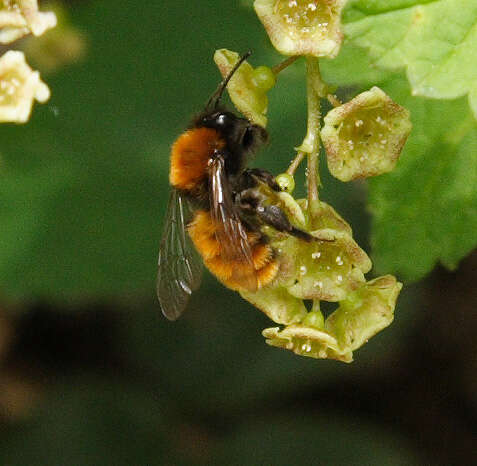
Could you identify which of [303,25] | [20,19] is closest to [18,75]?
[20,19]

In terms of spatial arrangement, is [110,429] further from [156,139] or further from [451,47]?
[451,47]

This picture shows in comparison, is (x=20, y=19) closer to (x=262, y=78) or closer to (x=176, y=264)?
(x=262, y=78)

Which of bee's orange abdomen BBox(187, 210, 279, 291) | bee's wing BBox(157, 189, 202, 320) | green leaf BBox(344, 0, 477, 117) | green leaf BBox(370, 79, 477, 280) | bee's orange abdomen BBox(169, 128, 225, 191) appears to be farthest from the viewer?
green leaf BBox(370, 79, 477, 280)

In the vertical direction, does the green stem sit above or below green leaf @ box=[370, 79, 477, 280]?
above

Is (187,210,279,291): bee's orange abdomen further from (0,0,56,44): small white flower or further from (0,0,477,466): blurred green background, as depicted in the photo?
(0,0,477,466): blurred green background

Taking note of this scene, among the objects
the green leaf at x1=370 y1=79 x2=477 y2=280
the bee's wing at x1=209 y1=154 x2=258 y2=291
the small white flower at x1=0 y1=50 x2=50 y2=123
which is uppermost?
the small white flower at x1=0 y1=50 x2=50 y2=123

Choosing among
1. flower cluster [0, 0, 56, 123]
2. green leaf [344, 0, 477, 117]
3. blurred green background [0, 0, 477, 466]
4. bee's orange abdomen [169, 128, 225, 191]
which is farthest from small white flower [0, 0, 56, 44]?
blurred green background [0, 0, 477, 466]

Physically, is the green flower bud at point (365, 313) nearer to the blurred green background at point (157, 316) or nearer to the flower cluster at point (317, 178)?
the flower cluster at point (317, 178)
